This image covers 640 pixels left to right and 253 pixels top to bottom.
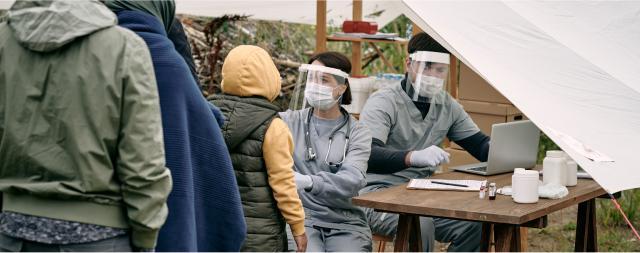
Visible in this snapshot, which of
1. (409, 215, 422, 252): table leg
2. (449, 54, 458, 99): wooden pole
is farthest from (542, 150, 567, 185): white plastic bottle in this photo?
(449, 54, 458, 99): wooden pole

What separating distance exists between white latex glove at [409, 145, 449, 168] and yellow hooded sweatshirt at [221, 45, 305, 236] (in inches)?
42.6

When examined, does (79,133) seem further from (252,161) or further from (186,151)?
(252,161)

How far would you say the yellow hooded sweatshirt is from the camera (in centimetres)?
338

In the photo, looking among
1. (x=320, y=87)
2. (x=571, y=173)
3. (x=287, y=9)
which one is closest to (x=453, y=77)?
(x=287, y=9)

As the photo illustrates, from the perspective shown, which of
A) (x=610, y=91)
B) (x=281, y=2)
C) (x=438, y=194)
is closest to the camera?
(x=438, y=194)

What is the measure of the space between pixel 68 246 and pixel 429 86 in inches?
103

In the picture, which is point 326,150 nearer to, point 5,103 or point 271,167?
point 271,167

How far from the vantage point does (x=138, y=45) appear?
2439 millimetres

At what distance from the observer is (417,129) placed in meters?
4.73

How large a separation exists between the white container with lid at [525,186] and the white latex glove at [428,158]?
0.54m

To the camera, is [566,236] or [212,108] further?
[566,236]

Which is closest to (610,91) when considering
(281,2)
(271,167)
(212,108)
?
(271,167)

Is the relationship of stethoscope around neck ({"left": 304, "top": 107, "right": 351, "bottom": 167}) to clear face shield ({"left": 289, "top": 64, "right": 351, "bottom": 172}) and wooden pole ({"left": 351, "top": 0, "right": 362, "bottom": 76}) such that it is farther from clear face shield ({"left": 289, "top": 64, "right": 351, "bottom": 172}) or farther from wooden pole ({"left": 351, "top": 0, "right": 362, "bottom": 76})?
wooden pole ({"left": 351, "top": 0, "right": 362, "bottom": 76})

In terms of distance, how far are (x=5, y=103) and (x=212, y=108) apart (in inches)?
27.6
